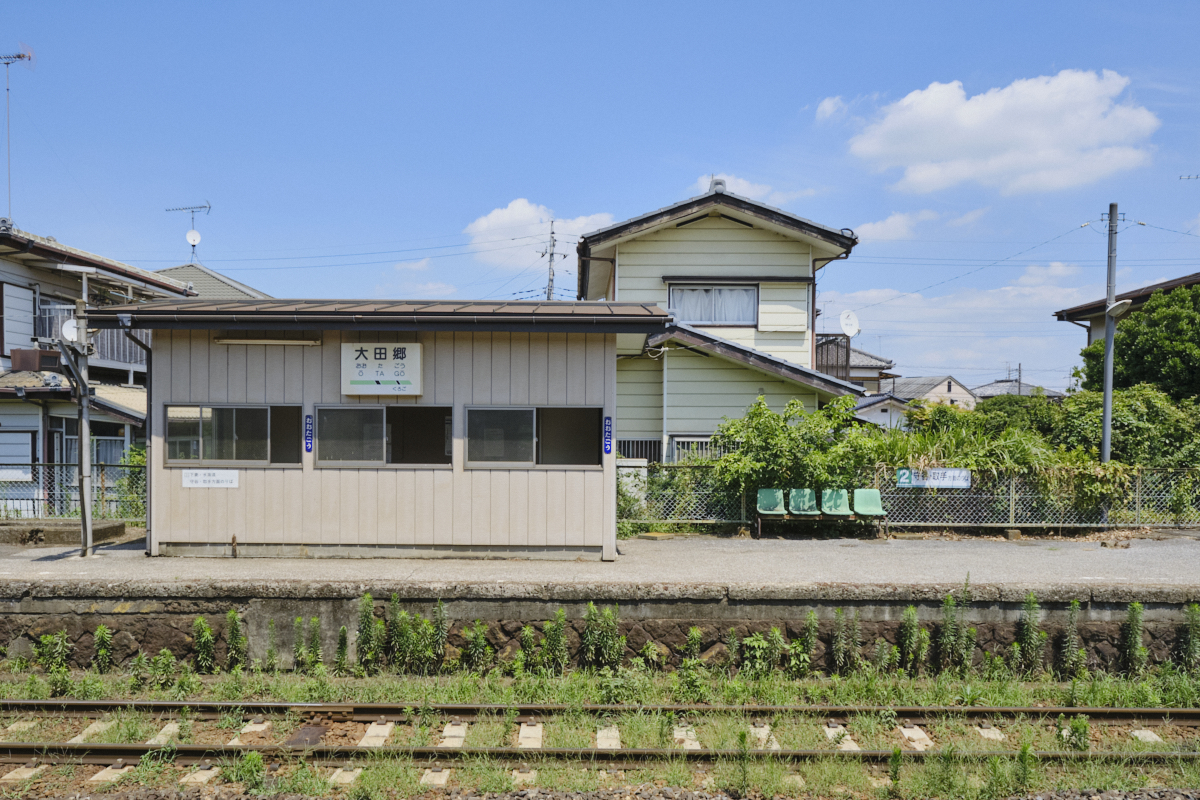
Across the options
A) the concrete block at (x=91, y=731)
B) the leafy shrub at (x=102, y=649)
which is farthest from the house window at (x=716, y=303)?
→ the concrete block at (x=91, y=731)

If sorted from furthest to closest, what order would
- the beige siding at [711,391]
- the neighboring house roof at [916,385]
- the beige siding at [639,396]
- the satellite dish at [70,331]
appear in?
the neighboring house roof at [916,385] < the beige siding at [639,396] < the beige siding at [711,391] < the satellite dish at [70,331]

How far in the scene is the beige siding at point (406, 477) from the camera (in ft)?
32.3

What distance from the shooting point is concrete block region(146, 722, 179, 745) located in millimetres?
5717

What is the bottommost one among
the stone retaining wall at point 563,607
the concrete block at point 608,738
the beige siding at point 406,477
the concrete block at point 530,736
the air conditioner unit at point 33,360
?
the concrete block at point 608,738

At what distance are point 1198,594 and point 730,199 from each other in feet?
37.2

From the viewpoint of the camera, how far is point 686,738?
5.82 metres

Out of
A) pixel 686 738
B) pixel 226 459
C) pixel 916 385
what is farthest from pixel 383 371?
pixel 916 385

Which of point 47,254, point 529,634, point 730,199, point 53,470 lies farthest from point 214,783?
point 47,254

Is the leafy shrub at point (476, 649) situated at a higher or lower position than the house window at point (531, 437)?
lower

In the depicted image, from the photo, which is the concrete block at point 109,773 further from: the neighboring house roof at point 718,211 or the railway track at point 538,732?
the neighboring house roof at point 718,211

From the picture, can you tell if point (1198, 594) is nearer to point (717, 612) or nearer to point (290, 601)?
point (717, 612)

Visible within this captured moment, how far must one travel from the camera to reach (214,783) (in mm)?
5176

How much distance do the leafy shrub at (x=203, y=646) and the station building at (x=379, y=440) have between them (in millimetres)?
2607

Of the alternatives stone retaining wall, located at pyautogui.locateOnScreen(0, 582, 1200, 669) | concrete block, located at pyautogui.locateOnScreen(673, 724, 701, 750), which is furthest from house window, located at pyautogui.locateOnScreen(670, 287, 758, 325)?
concrete block, located at pyautogui.locateOnScreen(673, 724, 701, 750)
